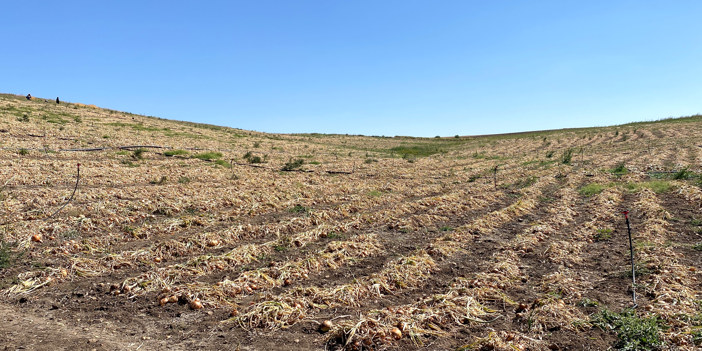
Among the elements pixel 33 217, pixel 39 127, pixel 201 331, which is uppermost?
pixel 39 127

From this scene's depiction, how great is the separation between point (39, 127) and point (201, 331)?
26948mm

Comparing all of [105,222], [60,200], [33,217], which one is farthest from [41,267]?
[60,200]

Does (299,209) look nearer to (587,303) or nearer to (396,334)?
(396,334)

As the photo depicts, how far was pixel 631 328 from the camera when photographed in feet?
15.2

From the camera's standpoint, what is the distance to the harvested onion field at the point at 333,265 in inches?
190

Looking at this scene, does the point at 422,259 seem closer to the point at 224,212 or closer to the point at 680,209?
the point at 224,212

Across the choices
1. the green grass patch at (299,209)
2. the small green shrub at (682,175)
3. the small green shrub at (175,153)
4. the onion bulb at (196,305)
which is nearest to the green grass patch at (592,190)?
the small green shrub at (682,175)

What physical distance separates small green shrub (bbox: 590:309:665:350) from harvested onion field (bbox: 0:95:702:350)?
2cm

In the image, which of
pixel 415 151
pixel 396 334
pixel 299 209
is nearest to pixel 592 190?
pixel 299 209

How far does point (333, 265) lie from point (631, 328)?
4.54 meters

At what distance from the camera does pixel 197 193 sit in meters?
13.0

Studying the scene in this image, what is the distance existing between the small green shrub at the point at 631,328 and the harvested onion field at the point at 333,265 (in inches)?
0.8

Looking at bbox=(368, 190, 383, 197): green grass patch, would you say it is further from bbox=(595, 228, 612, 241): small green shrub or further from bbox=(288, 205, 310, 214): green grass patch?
bbox=(595, 228, 612, 241): small green shrub

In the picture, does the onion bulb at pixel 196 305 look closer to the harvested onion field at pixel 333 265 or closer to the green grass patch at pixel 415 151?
the harvested onion field at pixel 333 265
